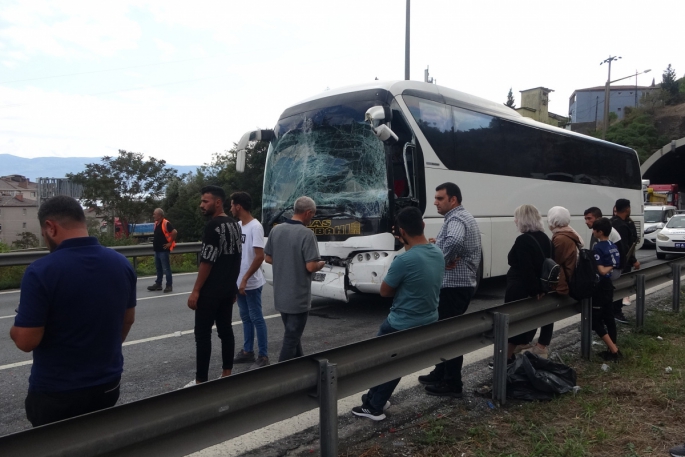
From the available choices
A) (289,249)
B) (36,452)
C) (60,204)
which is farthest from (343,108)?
(36,452)

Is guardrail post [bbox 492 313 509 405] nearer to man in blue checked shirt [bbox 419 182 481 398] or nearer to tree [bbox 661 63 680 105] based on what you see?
man in blue checked shirt [bbox 419 182 481 398]

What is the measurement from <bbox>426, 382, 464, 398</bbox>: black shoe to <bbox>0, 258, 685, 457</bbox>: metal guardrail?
0.31 m

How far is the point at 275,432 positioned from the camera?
157 inches

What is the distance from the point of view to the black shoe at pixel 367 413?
4.11 meters

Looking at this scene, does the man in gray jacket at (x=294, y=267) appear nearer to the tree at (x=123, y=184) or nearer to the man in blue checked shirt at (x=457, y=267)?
the man in blue checked shirt at (x=457, y=267)

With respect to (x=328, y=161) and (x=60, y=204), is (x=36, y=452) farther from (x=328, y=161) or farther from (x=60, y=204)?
(x=328, y=161)

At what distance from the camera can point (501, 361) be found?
175 inches

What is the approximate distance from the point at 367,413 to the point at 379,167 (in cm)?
442

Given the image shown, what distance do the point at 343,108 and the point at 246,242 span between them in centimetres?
353

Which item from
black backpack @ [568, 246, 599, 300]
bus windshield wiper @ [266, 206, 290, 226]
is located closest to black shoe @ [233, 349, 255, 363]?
bus windshield wiper @ [266, 206, 290, 226]

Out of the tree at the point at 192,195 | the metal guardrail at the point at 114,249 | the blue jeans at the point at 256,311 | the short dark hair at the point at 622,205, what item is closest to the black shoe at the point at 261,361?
the blue jeans at the point at 256,311

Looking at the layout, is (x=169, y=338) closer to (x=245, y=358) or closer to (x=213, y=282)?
(x=245, y=358)

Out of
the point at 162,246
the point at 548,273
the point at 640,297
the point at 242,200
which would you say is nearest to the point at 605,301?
the point at 548,273

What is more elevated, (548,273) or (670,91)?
(670,91)
